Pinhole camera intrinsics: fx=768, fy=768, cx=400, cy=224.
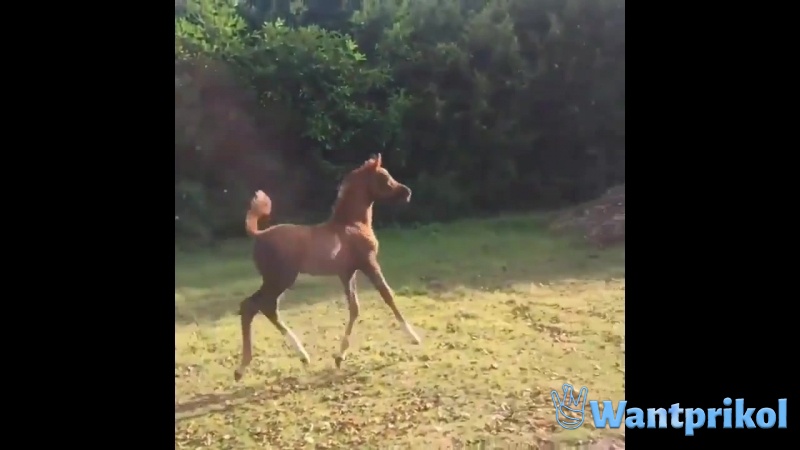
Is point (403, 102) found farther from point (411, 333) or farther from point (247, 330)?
point (247, 330)

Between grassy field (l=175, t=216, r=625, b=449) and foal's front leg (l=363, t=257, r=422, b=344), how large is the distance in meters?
0.05

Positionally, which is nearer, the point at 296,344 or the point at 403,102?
the point at 296,344

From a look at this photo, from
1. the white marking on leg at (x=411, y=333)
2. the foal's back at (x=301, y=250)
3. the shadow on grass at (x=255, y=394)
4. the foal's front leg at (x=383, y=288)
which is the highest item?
the foal's back at (x=301, y=250)

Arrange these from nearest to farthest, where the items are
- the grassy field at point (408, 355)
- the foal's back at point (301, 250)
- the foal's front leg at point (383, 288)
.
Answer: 1. the grassy field at point (408, 355)
2. the foal's back at point (301, 250)
3. the foal's front leg at point (383, 288)

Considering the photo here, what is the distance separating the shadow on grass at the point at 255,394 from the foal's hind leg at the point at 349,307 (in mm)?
78

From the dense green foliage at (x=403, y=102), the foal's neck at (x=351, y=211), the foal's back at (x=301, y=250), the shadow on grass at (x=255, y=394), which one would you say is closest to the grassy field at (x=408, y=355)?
the shadow on grass at (x=255, y=394)

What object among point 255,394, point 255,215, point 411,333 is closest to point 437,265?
point 411,333

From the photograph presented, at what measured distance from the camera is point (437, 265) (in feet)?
14.2

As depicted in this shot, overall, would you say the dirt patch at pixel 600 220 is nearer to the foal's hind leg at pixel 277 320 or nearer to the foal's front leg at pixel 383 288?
the foal's front leg at pixel 383 288

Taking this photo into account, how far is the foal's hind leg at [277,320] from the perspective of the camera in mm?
3590

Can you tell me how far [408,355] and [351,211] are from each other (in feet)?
2.45
